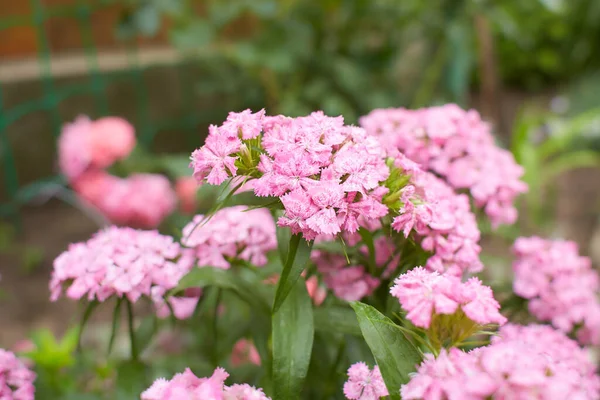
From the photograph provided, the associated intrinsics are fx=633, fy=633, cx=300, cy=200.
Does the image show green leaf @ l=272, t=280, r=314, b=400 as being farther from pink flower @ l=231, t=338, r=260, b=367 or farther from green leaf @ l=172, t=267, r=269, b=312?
pink flower @ l=231, t=338, r=260, b=367

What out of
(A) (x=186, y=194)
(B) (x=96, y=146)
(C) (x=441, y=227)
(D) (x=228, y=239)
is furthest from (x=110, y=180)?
(C) (x=441, y=227)

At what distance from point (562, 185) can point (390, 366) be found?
3.26 meters

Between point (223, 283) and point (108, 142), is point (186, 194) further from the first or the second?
point (223, 283)

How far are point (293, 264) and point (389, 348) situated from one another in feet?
0.41

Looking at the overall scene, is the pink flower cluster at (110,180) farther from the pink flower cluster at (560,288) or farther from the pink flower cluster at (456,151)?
the pink flower cluster at (560,288)

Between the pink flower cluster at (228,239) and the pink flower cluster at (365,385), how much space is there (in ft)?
0.82

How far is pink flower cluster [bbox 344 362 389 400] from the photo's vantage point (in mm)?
608

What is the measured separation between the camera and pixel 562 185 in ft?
11.6

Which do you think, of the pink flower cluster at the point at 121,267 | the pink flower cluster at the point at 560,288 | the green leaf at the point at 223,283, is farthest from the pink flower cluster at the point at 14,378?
the pink flower cluster at the point at 560,288

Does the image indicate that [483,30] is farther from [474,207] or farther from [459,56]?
[474,207]

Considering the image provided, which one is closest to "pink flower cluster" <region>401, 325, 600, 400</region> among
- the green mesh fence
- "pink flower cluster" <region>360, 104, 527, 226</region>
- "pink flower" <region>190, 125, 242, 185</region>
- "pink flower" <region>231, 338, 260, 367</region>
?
"pink flower" <region>190, 125, 242, 185</region>

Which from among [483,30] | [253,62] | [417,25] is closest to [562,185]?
[483,30]

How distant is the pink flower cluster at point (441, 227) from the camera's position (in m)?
0.69

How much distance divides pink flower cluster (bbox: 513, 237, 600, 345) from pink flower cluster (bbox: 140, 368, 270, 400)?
1.69ft
